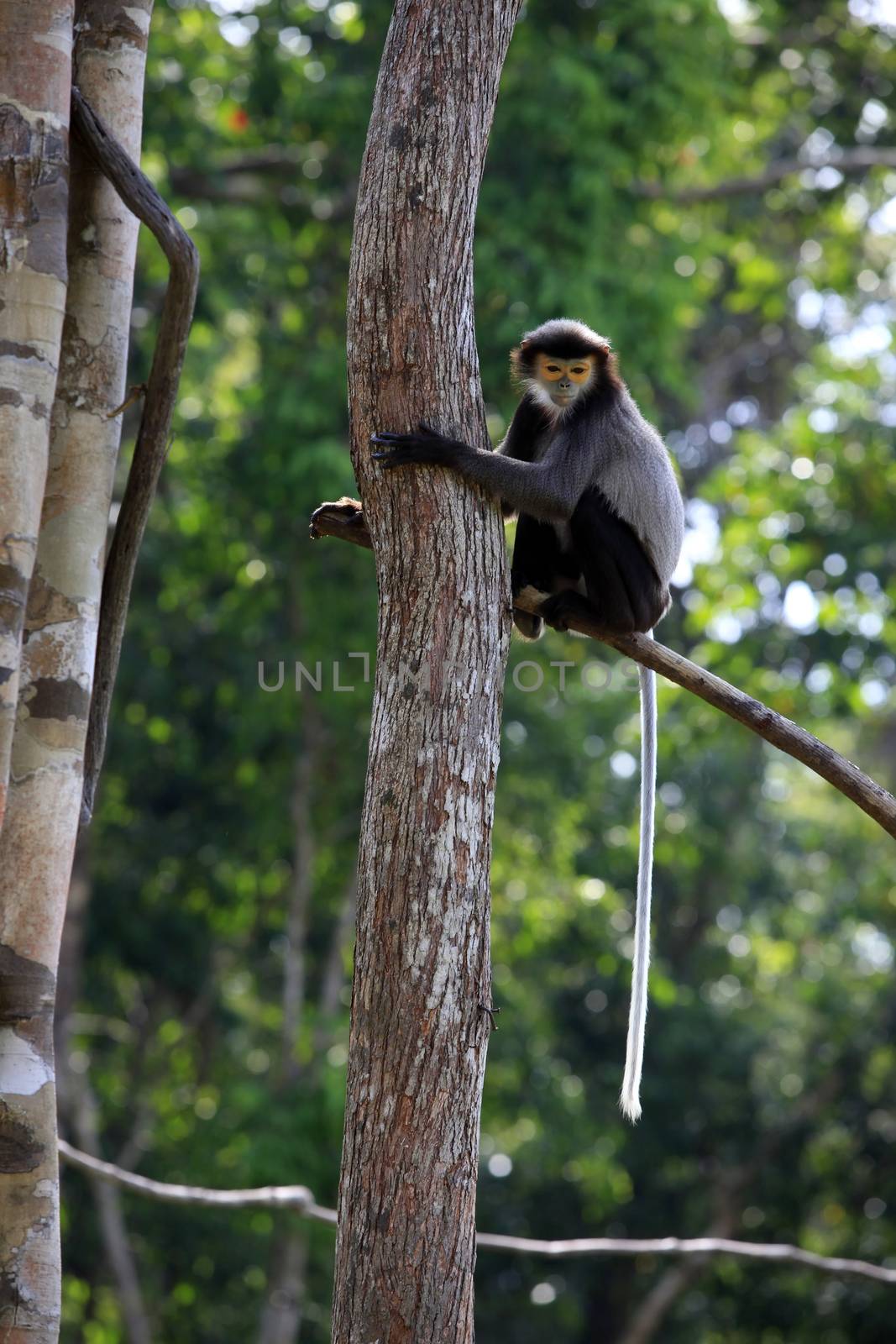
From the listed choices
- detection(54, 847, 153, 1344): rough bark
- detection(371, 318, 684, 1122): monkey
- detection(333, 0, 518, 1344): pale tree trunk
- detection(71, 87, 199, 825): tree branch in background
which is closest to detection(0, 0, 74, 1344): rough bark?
Result: detection(71, 87, 199, 825): tree branch in background

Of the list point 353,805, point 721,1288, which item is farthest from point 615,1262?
point 353,805

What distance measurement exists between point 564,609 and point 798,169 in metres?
7.98

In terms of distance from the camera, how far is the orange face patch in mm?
4504

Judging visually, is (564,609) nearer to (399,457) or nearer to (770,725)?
(770,725)

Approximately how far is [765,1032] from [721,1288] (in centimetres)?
249

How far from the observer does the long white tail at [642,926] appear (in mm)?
3709

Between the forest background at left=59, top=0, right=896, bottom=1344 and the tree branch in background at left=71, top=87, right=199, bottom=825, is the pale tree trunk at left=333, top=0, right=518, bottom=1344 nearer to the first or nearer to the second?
the tree branch in background at left=71, top=87, right=199, bottom=825

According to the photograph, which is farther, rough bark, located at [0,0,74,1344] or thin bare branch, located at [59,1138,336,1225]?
thin bare branch, located at [59,1138,336,1225]

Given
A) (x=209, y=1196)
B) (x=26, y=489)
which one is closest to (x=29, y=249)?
(x=26, y=489)

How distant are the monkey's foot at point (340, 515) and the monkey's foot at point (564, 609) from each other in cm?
101

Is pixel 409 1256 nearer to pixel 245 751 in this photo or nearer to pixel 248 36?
pixel 245 751

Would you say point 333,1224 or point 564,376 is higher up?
point 564,376

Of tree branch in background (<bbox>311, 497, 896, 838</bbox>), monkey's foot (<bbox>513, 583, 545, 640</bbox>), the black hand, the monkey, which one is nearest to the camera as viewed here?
the black hand

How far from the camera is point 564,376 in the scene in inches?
178
